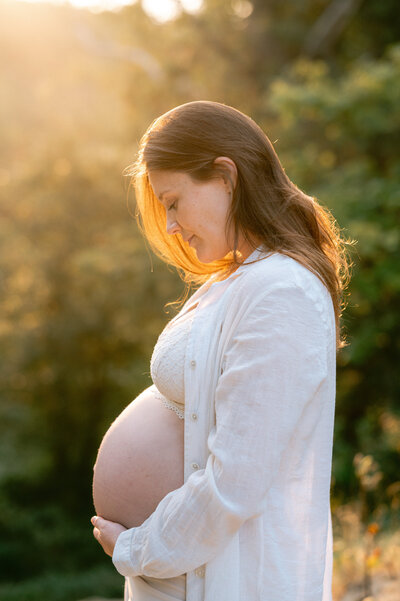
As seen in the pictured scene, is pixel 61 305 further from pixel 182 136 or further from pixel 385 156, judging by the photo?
pixel 182 136

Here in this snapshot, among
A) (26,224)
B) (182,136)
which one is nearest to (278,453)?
(182,136)

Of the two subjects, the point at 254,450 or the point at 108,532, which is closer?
the point at 254,450

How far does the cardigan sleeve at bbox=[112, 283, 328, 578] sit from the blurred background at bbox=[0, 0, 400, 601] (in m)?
3.33

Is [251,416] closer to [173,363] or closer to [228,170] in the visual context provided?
[173,363]

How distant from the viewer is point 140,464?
4.87 ft

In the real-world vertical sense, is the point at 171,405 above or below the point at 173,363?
below

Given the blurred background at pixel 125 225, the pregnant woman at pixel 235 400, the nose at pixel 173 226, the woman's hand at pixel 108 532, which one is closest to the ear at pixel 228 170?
the pregnant woman at pixel 235 400

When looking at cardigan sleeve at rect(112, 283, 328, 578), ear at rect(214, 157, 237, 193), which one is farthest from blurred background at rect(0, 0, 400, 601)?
A: ear at rect(214, 157, 237, 193)

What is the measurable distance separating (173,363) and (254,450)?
302mm

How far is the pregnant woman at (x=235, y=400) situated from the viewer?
1174 millimetres

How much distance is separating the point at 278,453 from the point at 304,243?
458mm

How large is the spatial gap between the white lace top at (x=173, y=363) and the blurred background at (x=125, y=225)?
3248 mm

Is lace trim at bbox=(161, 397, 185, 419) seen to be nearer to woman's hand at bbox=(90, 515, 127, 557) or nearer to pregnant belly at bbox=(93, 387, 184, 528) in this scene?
pregnant belly at bbox=(93, 387, 184, 528)

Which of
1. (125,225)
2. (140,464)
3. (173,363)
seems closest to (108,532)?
(140,464)
